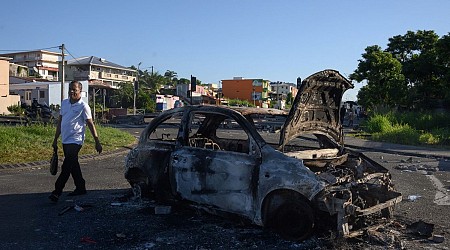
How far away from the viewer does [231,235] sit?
16.8 feet

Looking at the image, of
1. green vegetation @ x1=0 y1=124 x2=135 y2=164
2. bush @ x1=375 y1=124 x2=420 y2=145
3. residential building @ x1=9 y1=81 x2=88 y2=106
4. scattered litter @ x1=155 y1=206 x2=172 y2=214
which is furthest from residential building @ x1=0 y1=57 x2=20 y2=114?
scattered litter @ x1=155 y1=206 x2=172 y2=214

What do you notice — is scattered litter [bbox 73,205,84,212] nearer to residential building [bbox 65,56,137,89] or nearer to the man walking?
the man walking

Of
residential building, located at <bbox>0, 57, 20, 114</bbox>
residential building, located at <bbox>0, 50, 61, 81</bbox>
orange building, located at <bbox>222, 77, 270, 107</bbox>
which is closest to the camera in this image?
residential building, located at <bbox>0, 57, 20, 114</bbox>

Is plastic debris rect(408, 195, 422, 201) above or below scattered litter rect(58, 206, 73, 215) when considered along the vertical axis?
below

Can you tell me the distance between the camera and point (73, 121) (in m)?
6.77

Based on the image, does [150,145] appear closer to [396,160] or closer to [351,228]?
[351,228]

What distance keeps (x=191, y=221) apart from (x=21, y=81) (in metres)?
63.9

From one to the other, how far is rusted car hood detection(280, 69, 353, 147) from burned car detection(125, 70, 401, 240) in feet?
0.05

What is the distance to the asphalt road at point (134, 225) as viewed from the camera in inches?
189

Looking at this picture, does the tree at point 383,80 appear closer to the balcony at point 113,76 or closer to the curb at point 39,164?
the curb at point 39,164

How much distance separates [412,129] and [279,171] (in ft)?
68.7

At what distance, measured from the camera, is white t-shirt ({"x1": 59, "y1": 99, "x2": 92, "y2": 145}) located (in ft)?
22.1

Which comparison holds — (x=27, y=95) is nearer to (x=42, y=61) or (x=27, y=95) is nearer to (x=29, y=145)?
(x=42, y=61)

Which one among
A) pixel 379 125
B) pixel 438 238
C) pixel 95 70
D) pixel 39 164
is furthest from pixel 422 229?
pixel 95 70
